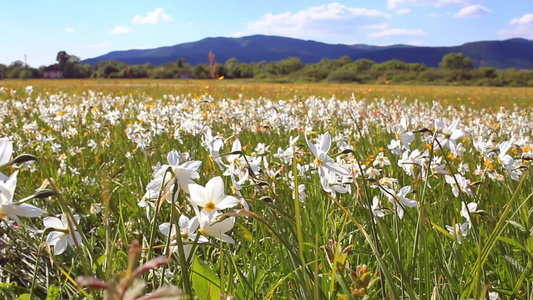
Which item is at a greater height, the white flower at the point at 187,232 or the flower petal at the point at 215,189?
the flower petal at the point at 215,189

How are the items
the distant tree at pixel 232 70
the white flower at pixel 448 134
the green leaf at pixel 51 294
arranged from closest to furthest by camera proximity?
the green leaf at pixel 51 294, the white flower at pixel 448 134, the distant tree at pixel 232 70

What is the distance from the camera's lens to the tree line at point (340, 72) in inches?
2180

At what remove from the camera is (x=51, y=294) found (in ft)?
5.40

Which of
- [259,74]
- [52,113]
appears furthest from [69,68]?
[52,113]

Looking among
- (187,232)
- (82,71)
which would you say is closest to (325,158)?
(187,232)

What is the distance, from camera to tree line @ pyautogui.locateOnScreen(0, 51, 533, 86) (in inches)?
2180

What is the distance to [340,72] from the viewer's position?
60.3 metres

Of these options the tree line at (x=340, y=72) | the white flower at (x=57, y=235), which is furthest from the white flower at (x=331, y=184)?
the tree line at (x=340, y=72)

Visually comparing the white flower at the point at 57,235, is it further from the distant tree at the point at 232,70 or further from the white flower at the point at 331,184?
the distant tree at the point at 232,70

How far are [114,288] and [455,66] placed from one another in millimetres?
91435

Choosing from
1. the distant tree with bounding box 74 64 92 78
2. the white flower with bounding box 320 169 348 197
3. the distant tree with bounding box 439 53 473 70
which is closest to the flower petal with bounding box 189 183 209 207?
the white flower with bounding box 320 169 348 197

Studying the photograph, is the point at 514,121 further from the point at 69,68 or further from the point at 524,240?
the point at 69,68

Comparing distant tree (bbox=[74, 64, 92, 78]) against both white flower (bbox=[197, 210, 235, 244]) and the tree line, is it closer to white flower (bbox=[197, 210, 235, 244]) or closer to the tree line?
the tree line

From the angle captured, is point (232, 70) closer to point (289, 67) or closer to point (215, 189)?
point (289, 67)
